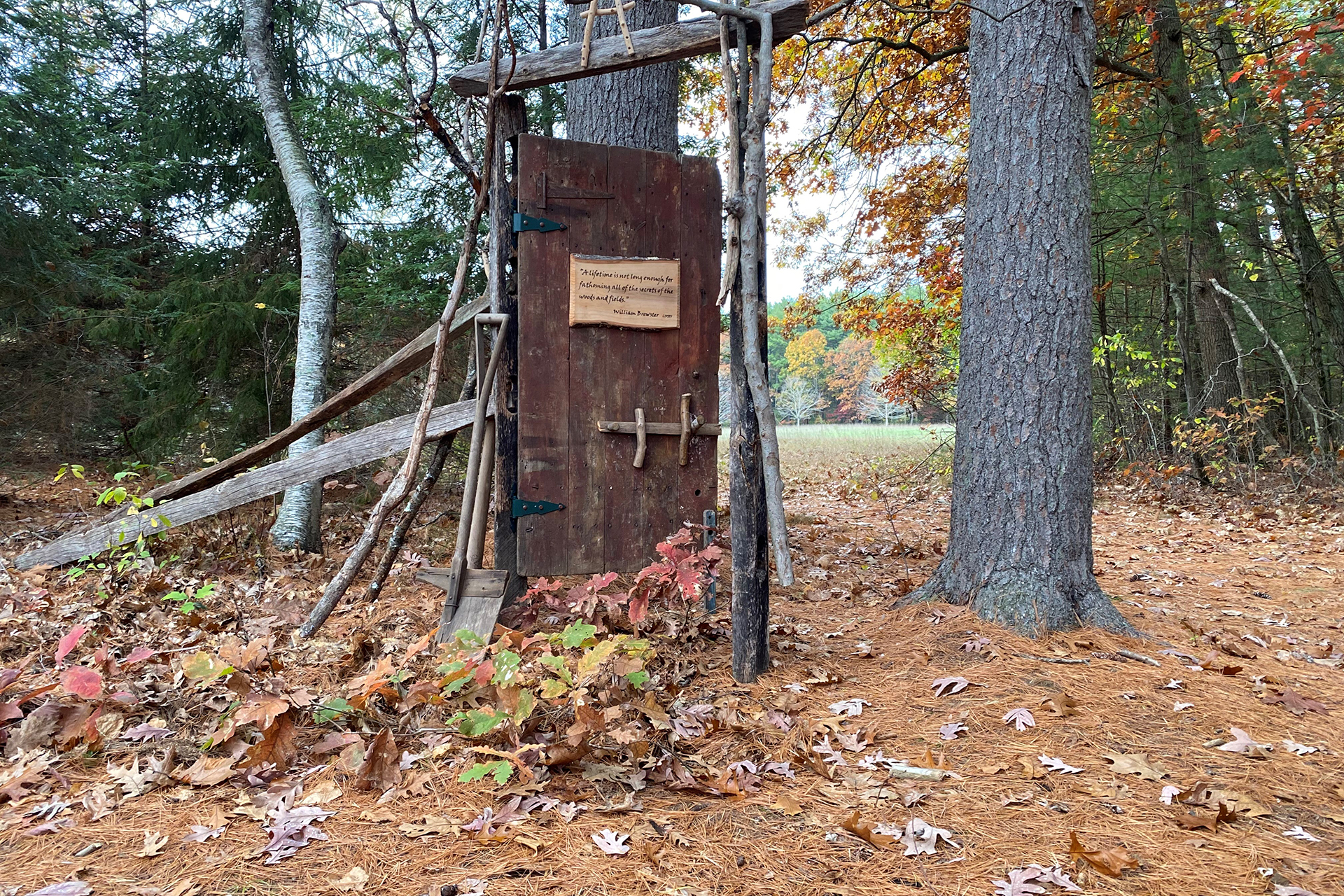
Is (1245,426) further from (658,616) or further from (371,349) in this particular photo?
(371,349)

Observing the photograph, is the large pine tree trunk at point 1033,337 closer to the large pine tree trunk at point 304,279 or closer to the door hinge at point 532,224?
the door hinge at point 532,224

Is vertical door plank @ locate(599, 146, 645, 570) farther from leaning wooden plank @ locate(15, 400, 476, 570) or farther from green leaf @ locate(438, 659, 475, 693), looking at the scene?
green leaf @ locate(438, 659, 475, 693)

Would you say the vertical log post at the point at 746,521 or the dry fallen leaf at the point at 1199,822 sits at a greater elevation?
the vertical log post at the point at 746,521

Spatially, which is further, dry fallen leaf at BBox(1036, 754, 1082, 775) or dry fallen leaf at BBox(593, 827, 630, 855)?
dry fallen leaf at BBox(1036, 754, 1082, 775)

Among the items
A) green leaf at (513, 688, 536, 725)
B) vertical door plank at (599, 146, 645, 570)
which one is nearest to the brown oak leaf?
green leaf at (513, 688, 536, 725)

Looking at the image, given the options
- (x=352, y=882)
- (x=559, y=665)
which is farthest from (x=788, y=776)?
(x=352, y=882)

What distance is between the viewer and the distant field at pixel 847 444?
17.4 meters

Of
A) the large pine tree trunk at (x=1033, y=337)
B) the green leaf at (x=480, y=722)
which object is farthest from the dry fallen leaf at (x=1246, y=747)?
the green leaf at (x=480, y=722)

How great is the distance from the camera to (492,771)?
253 centimetres

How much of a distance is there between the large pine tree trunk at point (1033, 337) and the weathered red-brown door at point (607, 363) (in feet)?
5.05

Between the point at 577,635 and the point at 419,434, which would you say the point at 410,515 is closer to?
the point at 419,434

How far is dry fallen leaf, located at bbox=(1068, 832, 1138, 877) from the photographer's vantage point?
6.63 ft

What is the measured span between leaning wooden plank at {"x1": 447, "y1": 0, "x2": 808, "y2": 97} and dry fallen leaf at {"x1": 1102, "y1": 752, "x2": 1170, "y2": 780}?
3416mm

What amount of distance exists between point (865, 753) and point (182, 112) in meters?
9.61
